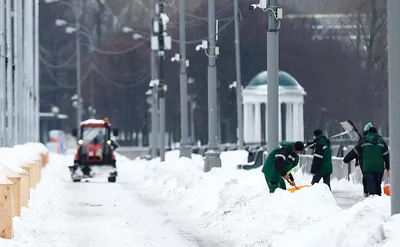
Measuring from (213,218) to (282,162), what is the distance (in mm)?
2428

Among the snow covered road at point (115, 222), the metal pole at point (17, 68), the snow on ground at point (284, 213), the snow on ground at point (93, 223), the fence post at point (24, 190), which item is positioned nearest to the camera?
the snow on ground at point (284, 213)

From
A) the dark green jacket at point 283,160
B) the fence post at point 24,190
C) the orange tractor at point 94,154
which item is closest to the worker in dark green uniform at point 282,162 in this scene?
the dark green jacket at point 283,160

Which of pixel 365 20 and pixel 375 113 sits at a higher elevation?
pixel 365 20

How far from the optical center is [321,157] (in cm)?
2633

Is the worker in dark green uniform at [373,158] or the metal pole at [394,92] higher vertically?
the metal pole at [394,92]

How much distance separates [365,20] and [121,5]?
46077 millimetres

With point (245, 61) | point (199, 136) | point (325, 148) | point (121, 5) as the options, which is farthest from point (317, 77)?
point (325, 148)

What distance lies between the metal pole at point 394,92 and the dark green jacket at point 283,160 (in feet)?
22.1

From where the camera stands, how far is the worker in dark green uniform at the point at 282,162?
67.8 ft

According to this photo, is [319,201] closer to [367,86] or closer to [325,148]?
[325,148]

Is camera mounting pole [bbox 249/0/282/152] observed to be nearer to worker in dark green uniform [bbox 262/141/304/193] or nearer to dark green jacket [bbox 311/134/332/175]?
dark green jacket [bbox 311/134/332/175]

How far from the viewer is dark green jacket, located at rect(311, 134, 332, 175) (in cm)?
2600

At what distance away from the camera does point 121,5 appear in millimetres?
106062

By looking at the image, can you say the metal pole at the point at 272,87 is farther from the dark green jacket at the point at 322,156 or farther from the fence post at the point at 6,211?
the fence post at the point at 6,211
